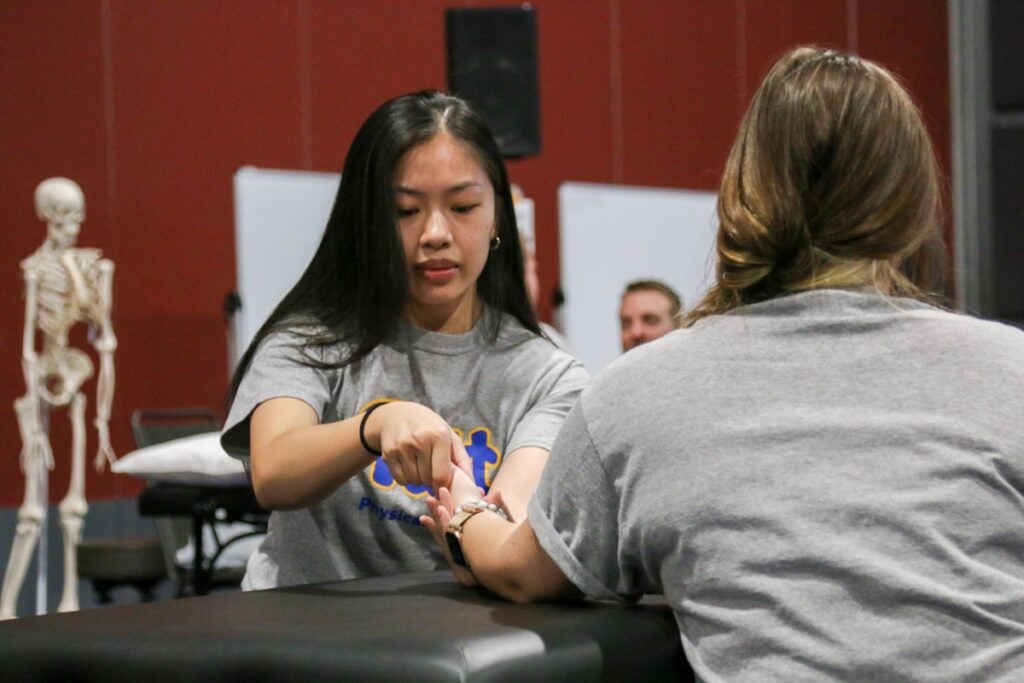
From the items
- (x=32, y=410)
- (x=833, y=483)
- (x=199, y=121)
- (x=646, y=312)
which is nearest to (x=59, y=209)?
(x=32, y=410)

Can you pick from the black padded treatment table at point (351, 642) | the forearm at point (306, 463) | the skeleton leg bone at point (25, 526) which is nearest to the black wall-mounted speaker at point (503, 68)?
the skeleton leg bone at point (25, 526)

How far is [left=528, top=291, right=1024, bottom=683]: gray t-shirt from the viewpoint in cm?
109

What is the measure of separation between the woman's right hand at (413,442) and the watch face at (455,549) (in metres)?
0.05

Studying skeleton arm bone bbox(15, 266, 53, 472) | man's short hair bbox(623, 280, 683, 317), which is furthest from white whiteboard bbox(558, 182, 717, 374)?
skeleton arm bone bbox(15, 266, 53, 472)

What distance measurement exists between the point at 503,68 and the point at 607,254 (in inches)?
43.2

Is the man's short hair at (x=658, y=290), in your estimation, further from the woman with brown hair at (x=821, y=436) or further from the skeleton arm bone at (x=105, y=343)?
the woman with brown hair at (x=821, y=436)

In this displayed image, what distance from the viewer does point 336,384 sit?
171 cm

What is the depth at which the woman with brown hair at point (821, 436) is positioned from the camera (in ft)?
3.60

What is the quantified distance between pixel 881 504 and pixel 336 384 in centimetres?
78

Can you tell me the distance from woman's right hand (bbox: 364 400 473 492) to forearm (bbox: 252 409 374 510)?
36 mm

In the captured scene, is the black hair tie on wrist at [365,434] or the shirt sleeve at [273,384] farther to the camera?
the shirt sleeve at [273,384]

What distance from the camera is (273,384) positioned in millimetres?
1622

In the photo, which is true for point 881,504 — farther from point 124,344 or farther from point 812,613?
point 124,344

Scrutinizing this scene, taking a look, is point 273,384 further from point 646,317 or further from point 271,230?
point 271,230
